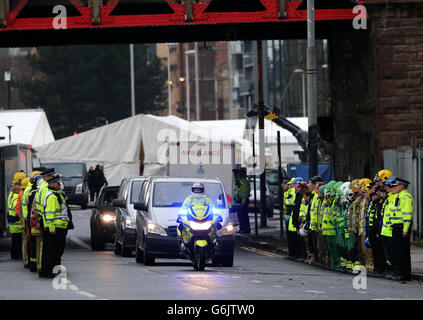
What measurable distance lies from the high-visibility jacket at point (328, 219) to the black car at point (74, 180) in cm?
2804

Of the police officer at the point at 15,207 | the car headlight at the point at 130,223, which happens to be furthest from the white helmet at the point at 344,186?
the police officer at the point at 15,207

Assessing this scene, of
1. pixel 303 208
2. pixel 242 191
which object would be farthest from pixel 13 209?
pixel 242 191

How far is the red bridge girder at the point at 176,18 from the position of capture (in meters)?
28.5

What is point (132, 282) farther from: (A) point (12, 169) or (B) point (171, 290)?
(A) point (12, 169)

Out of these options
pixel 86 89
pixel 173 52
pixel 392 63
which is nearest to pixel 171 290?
pixel 392 63

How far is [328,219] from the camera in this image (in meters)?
23.1

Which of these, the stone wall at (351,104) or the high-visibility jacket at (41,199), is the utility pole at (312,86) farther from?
the high-visibility jacket at (41,199)

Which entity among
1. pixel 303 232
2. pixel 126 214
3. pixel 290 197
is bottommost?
pixel 303 232

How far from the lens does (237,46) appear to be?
12362 cm

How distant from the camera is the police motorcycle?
21.2 metres

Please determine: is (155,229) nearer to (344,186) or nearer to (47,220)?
(47,220)

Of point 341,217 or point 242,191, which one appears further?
point 242,191

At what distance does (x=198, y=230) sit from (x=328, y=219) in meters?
3.09

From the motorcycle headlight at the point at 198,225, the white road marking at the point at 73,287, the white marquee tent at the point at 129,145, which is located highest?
the white marquee tent at the point at 129,145
